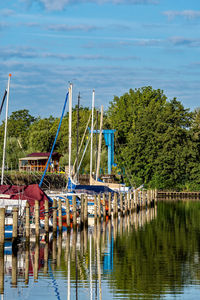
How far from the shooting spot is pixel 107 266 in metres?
29.8

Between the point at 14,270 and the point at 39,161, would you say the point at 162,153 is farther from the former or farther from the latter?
the point at 14,270

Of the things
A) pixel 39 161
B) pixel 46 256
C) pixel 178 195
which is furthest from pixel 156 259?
pixel 39 161

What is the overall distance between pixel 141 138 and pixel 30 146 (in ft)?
121

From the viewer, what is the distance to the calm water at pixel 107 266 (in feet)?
79.4

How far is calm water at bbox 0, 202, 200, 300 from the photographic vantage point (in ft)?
79.4

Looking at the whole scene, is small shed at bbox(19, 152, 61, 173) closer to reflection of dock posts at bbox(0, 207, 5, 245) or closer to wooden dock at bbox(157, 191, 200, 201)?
wooden dock at bbox(157, 191, 200, 201)

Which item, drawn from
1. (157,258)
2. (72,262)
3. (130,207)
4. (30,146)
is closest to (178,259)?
(157,258)

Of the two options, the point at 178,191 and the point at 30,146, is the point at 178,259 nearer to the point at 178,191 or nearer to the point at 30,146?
the point at 178,191

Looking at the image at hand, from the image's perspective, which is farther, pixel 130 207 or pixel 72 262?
pixel 130 207

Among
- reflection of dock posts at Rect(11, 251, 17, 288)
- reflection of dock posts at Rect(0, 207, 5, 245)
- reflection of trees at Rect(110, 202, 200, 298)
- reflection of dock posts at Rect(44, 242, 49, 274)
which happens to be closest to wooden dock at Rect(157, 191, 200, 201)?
reflection of trees at Rect(110, 202, 200, 298)

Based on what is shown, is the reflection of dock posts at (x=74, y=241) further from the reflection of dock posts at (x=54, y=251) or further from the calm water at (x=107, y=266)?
the reflection of dock posts at (x=54, y=251)

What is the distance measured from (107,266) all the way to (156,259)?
3404mm

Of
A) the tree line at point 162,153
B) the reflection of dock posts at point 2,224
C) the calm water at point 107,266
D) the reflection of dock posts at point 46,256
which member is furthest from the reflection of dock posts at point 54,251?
the tree line at point 162,153

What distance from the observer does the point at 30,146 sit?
5404 inches
